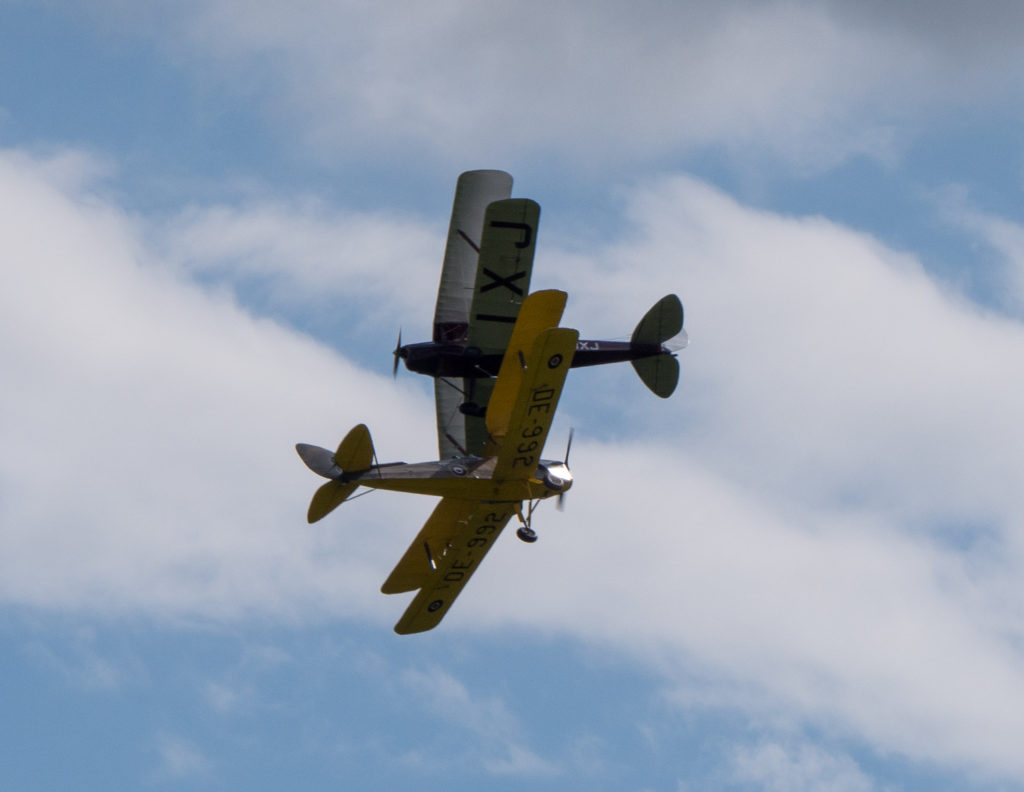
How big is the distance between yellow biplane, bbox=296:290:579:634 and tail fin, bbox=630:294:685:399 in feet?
19.3

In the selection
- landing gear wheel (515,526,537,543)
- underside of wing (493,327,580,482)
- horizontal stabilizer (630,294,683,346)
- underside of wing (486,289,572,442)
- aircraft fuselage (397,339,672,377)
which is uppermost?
horizontal stabilizer (630,294,683,346)

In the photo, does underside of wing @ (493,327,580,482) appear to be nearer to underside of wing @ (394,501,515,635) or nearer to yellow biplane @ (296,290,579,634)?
yellow biplane @ (296,290,579,634)

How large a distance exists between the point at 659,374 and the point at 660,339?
917 millimetres

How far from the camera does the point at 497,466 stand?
3856cm

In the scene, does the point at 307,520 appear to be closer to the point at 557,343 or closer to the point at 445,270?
the point at 557,343

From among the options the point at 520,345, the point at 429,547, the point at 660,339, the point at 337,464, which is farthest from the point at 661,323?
the point at 337,464

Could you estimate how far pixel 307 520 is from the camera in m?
38.7

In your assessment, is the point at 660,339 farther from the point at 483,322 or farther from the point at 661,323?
the point at 483,322

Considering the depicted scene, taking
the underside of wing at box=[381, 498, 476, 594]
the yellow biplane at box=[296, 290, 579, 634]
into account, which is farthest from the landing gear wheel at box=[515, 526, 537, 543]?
the underside of wing at box=[381, 498, 476, 594]

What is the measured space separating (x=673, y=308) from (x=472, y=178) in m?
6.29

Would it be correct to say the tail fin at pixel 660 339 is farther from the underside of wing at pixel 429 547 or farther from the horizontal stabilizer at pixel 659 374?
the underside of wing at pixel 429 547

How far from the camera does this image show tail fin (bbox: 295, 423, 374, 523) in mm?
38156

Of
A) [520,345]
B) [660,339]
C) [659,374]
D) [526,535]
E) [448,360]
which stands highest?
[660,339]

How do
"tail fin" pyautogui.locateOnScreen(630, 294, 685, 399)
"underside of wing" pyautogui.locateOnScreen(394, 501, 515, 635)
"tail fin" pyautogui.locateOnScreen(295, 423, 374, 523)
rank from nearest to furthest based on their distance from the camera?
"tail fin" pyautogui.locateOnScreen(295, 423, 374, 523) < "underside of wing" pyautogui.locateOnScreen(394, 501, 515, 635) < "tail fin" pyautogui.locateOnScreen(630, 294, 685, 399)
